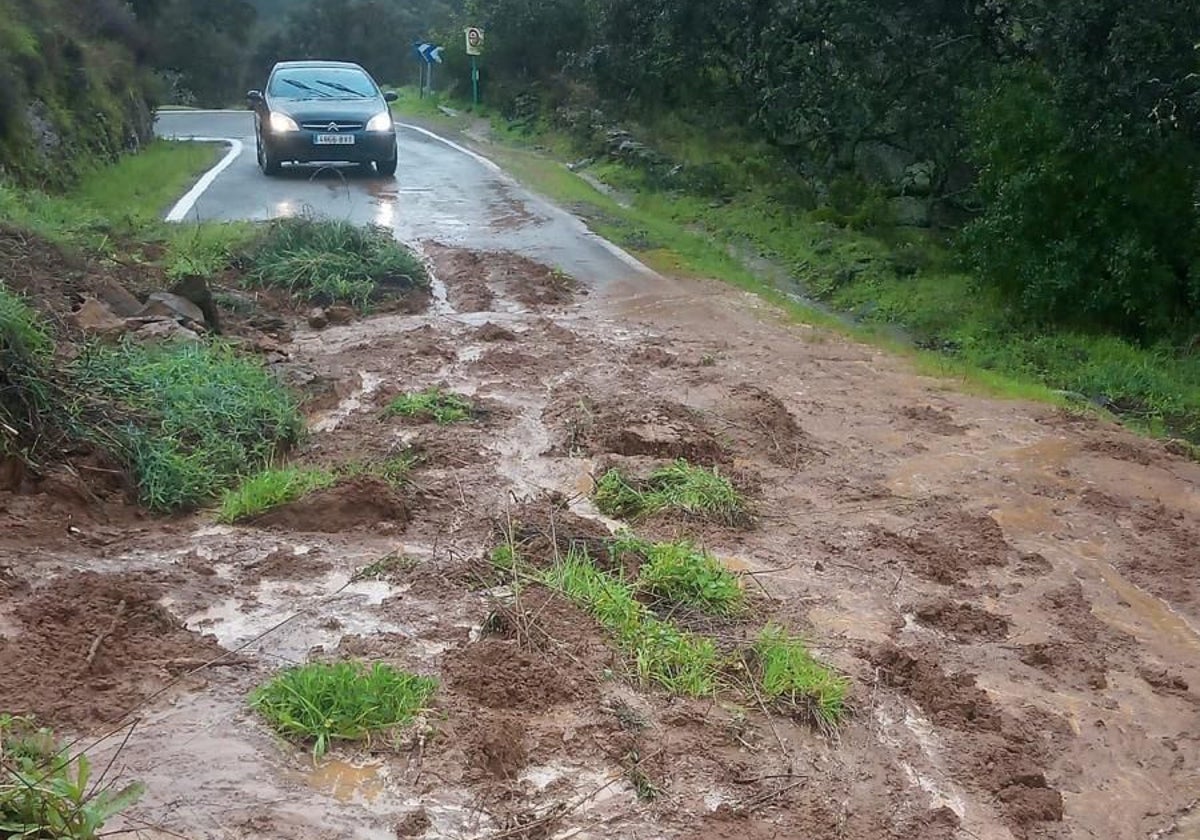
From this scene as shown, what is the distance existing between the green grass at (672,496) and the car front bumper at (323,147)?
12.2m

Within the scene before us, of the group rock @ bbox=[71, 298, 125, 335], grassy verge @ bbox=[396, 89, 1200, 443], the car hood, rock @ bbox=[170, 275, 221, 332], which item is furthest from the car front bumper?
rock @ bbox=[71, 298, 125, 335]

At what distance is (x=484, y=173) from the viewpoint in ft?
65.7

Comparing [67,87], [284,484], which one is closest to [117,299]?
[284,484]

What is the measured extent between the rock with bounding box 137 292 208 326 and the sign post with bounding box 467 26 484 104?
22908mm

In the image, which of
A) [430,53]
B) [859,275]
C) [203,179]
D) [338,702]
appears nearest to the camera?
[338,702]

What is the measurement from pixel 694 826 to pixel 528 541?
86.5 inches

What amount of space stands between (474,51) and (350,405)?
24.2m

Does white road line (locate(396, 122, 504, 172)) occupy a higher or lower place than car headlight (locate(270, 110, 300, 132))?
lower

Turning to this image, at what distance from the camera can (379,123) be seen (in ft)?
59.5

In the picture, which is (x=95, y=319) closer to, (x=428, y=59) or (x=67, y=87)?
(x=67, y=87)

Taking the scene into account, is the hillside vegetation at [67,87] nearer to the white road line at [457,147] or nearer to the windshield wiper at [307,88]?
the windshield wiper at [307,88]

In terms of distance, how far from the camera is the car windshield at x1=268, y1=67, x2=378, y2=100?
1877cm

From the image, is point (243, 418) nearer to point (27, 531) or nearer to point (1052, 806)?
point (27, 531)

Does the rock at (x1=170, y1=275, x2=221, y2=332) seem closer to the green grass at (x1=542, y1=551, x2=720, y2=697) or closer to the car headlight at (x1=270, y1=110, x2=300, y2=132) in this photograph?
the green grass at (x1=542, y1=551, x2=720, y2=697)
